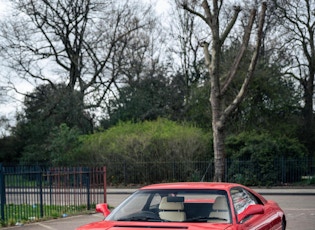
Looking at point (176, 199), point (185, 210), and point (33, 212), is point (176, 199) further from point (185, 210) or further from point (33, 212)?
point (33, 212)

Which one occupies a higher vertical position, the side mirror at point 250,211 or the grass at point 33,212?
the side mirror at point 250,211

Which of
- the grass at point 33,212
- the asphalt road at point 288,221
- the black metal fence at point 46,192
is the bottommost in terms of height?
the asphalt road at point 288,221

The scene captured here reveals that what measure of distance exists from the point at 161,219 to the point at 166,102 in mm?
40737

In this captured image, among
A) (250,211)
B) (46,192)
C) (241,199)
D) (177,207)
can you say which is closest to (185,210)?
(177,207)

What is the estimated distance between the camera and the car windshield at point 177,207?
26.2 feet

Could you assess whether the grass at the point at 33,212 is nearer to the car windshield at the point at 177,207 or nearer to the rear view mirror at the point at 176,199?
the car windshield at the point at 177,207

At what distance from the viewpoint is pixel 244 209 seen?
8.62 m

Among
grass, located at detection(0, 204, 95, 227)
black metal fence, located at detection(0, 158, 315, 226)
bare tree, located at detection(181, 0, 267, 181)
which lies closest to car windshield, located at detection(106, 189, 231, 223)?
grass, located at detection(0, 204, 95, 227)

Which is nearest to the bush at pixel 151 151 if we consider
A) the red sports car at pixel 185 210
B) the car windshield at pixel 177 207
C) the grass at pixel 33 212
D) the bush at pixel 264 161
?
the bush at pixel 264 161

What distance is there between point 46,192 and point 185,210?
12.9 m

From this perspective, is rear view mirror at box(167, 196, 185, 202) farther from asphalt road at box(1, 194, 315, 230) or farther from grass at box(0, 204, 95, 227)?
grass at box(0, 204, 95, 227)

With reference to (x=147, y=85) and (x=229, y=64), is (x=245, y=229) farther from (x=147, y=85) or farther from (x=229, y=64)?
(x=147, y=85)

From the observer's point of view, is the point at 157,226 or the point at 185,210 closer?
the point at 157,226

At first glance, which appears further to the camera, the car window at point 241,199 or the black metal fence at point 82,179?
the black metal fence at point 82,179
